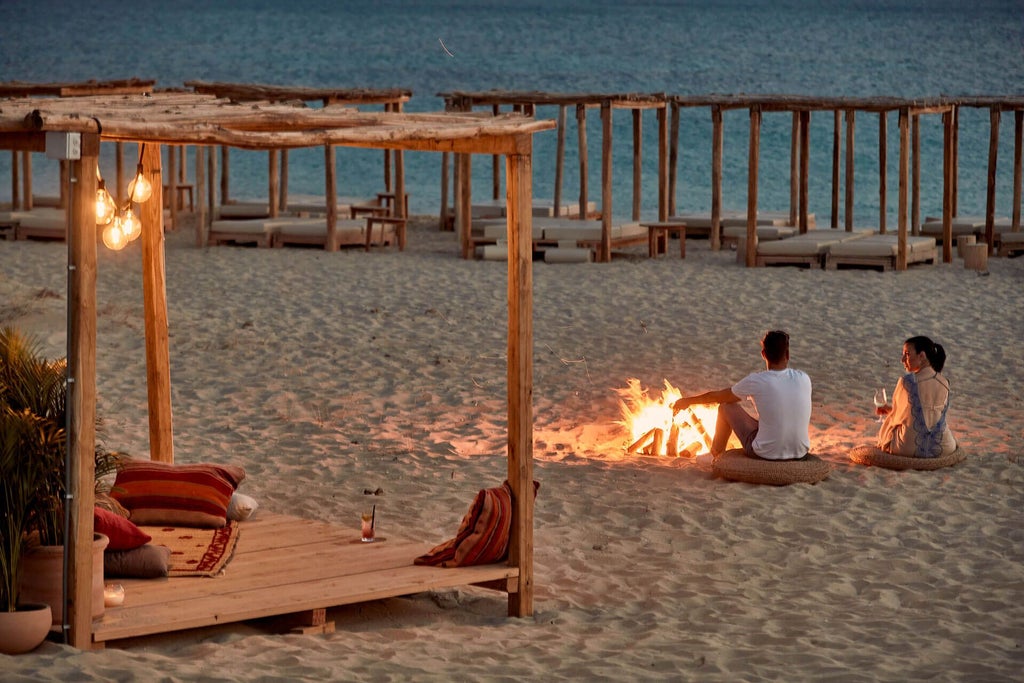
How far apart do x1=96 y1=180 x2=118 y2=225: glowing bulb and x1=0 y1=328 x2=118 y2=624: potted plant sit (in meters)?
1.39

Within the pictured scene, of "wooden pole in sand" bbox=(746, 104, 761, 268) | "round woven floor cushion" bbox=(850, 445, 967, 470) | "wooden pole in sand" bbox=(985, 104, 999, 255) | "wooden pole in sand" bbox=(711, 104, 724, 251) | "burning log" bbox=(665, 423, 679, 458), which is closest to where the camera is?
"round woven floor cushion" bbox=(850, 445, 967, 470)

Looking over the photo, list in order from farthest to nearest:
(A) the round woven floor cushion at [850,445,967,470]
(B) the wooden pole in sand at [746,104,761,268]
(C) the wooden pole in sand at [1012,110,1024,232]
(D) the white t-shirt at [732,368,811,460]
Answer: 1. (C) the wooden pole in sand at [1012,110,1024,232]
2. (B) the wooden pole in sand at [746,104,761,268]
3. (A) the round woven floor cushion at [850,445,967,470]
4. (D) the white t-shirt at [732,368,811,460]

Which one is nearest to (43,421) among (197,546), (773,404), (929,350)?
(197,546)

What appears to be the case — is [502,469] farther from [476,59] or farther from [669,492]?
[476,59]

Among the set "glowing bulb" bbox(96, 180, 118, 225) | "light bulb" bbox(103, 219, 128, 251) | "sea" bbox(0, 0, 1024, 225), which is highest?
"sea" bbox(0, 0, 1024, 225)

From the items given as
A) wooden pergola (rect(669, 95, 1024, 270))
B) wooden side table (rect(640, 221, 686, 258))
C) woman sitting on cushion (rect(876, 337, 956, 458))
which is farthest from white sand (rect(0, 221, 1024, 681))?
wooden side table (rect(640, 221, 686, 258))

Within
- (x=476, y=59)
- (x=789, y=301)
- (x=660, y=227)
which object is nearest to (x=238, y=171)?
(x=476, y=59)

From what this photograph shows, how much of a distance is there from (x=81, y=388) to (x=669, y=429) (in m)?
4.65

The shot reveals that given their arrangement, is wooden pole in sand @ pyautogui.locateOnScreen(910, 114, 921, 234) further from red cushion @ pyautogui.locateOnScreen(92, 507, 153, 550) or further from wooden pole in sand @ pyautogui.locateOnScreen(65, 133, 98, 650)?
wooden pole in sand @ pyautogui.locateOnScreen(65, 133, 98, 650)

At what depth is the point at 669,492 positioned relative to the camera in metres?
8.05

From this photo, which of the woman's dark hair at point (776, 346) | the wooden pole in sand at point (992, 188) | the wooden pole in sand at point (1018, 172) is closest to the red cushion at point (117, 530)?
the woman's dark hair at point (776, 346)

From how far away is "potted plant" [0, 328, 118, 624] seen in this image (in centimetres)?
521

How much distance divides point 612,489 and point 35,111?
163 inches

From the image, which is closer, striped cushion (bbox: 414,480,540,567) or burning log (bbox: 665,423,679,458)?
striped cushion (bbox: 414,480,540,567)
